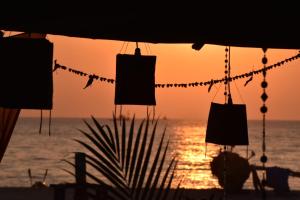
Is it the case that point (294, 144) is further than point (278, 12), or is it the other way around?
point (294, 144)

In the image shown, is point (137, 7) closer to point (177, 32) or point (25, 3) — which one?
point (177, 32)

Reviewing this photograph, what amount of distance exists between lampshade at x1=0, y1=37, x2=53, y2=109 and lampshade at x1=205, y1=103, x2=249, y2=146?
81.4 inches

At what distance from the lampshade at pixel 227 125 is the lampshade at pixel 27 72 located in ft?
6.78

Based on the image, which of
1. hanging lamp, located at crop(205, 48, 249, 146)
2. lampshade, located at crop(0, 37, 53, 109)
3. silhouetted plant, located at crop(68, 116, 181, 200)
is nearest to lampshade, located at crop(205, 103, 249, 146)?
hanging lamp, located at crop(205, 48, 249, 146)

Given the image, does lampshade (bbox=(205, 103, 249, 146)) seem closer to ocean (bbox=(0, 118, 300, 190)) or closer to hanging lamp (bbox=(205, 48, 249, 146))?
hanging lamp (bbox=(205, 48, 249, 146))

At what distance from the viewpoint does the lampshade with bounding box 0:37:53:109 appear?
425 cm

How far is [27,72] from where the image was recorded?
4336 millimetres

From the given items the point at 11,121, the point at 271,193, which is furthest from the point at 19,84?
the point at 271,193

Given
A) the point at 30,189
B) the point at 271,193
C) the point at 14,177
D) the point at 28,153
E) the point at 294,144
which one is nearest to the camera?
the point at 30,189

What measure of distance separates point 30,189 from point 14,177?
3722 cm

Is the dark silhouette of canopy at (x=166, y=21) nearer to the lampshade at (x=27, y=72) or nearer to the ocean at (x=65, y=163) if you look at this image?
the lampshade at (x=27, y=72)

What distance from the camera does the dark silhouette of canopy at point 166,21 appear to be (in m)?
3.43

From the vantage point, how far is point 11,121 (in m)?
8.61

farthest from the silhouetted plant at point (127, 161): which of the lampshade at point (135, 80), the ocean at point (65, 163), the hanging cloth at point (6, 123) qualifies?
the ocean at point (65, 163)
